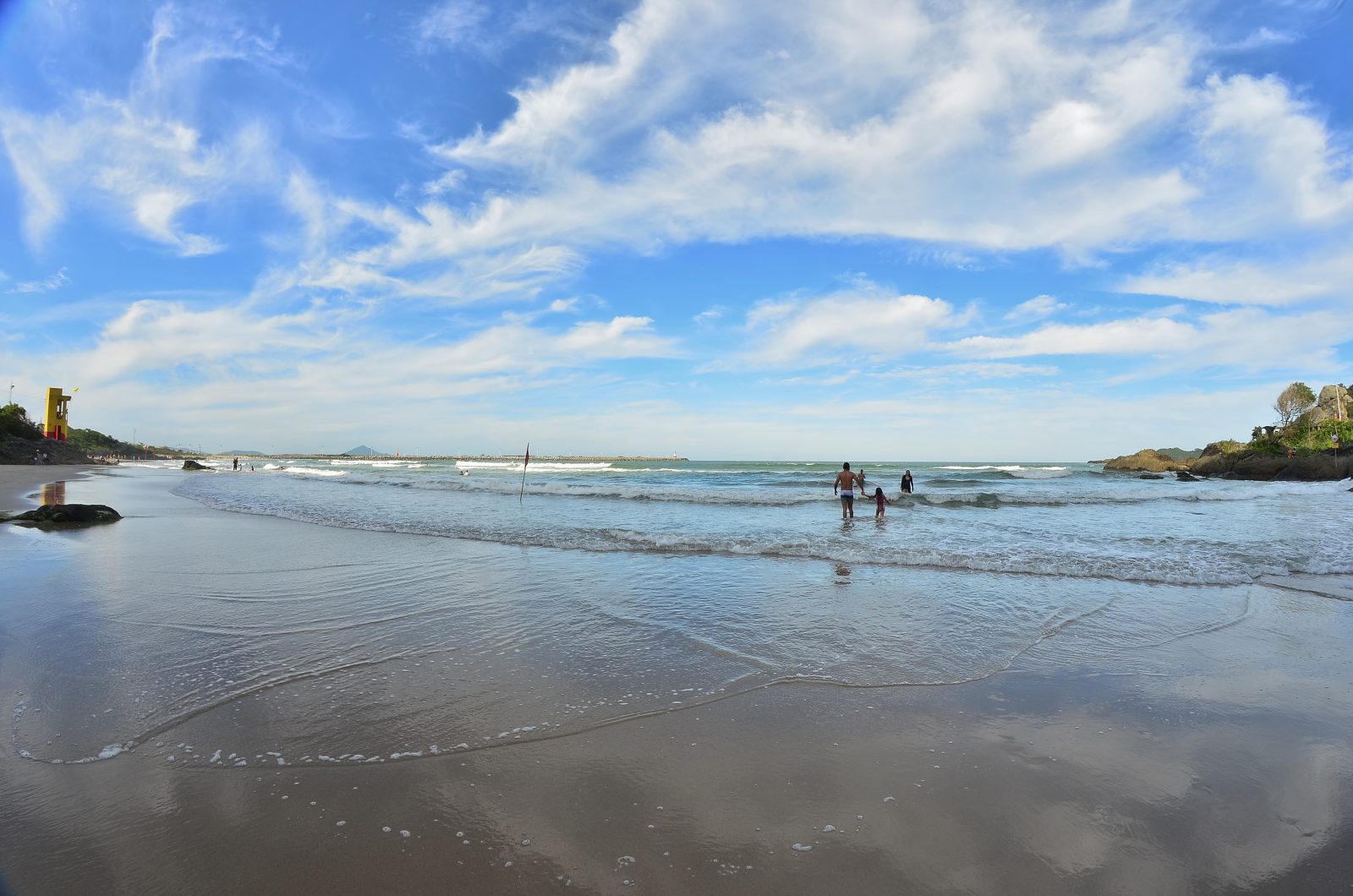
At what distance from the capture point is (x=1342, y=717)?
4.39 metres

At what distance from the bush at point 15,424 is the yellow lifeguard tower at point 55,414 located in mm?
7508

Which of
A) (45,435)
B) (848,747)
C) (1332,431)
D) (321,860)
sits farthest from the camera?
(45,435)

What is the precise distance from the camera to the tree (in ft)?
187

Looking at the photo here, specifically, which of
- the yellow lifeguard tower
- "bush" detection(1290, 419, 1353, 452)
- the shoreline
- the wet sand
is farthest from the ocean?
the yellow lifeguard tower

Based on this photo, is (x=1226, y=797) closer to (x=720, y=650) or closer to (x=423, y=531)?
(x=720, y=650)

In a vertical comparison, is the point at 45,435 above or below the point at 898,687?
above

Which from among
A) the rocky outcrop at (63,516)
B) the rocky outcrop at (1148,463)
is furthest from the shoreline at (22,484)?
the rocky outcrop at (1148,463)

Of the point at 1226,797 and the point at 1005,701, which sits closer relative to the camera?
the point at 1226,797

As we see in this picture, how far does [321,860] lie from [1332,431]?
6996 centimetres

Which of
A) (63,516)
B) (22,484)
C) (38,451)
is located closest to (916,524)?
(63,516)

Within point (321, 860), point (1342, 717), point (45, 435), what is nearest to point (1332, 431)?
point (1342, 717)

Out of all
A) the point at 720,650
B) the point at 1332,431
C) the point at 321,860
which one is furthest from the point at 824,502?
the point at 1332,431

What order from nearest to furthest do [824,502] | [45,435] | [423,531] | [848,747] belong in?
[848,747], [423,531], [824,502], [45,435]

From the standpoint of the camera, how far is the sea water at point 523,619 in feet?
13.4
